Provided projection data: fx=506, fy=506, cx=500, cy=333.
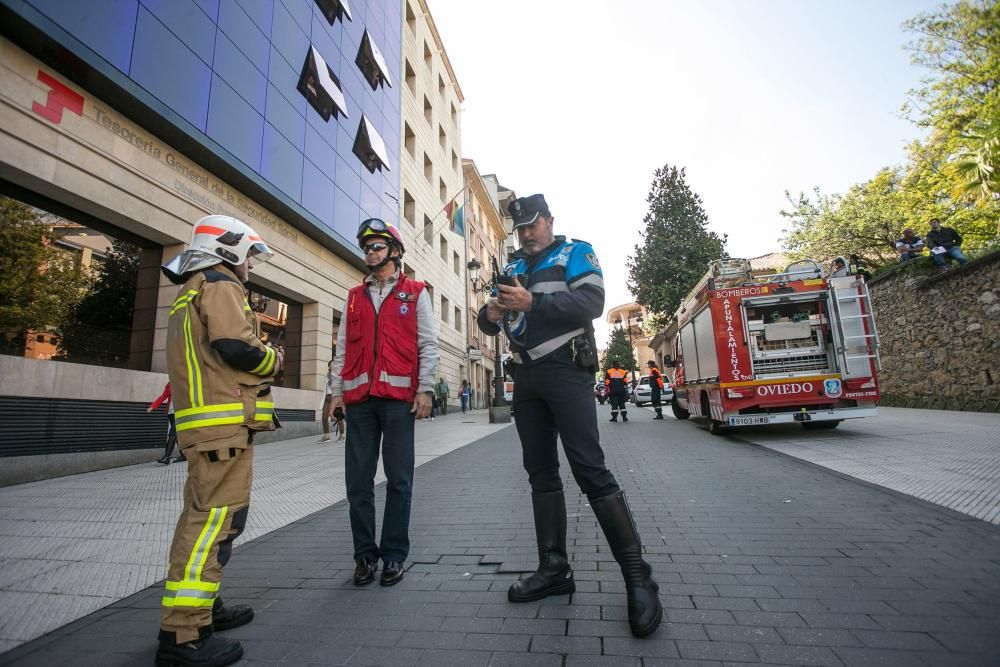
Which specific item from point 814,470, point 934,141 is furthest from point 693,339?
point 934,141

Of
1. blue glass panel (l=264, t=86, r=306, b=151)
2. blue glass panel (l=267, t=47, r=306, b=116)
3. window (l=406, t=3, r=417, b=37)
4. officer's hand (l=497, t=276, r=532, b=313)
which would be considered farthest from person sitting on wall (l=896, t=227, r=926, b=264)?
window (l=406, t=3, r=417, b=37)

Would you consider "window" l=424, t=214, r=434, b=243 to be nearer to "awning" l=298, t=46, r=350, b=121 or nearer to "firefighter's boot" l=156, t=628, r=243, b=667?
"awning" l=298, t=46, r=350, b=121

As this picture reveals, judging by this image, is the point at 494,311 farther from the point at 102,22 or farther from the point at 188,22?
the point at 188,22

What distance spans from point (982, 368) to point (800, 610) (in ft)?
42.0

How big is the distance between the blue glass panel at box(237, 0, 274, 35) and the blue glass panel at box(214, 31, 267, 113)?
3.66 ft

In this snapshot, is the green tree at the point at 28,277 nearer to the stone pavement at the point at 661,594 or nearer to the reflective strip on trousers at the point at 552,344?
the stone pavement at the point at 661,594

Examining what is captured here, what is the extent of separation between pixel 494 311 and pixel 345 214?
1397 centimetres

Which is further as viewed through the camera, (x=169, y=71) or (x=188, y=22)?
(x=188, y=22)

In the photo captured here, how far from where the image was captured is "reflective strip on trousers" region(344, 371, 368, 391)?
113 inches

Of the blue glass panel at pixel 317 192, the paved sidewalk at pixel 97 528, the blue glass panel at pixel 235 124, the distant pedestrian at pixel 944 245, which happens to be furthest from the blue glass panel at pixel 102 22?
the distant pedestrian at pixel 944 245

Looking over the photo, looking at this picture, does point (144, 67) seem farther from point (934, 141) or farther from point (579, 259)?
point (934, 141)

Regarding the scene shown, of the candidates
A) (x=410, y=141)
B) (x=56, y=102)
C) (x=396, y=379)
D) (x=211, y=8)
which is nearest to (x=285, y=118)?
(x=211, y=8)

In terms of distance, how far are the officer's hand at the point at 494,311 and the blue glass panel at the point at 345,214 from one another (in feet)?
43.5

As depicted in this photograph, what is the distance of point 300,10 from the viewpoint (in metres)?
13.3
